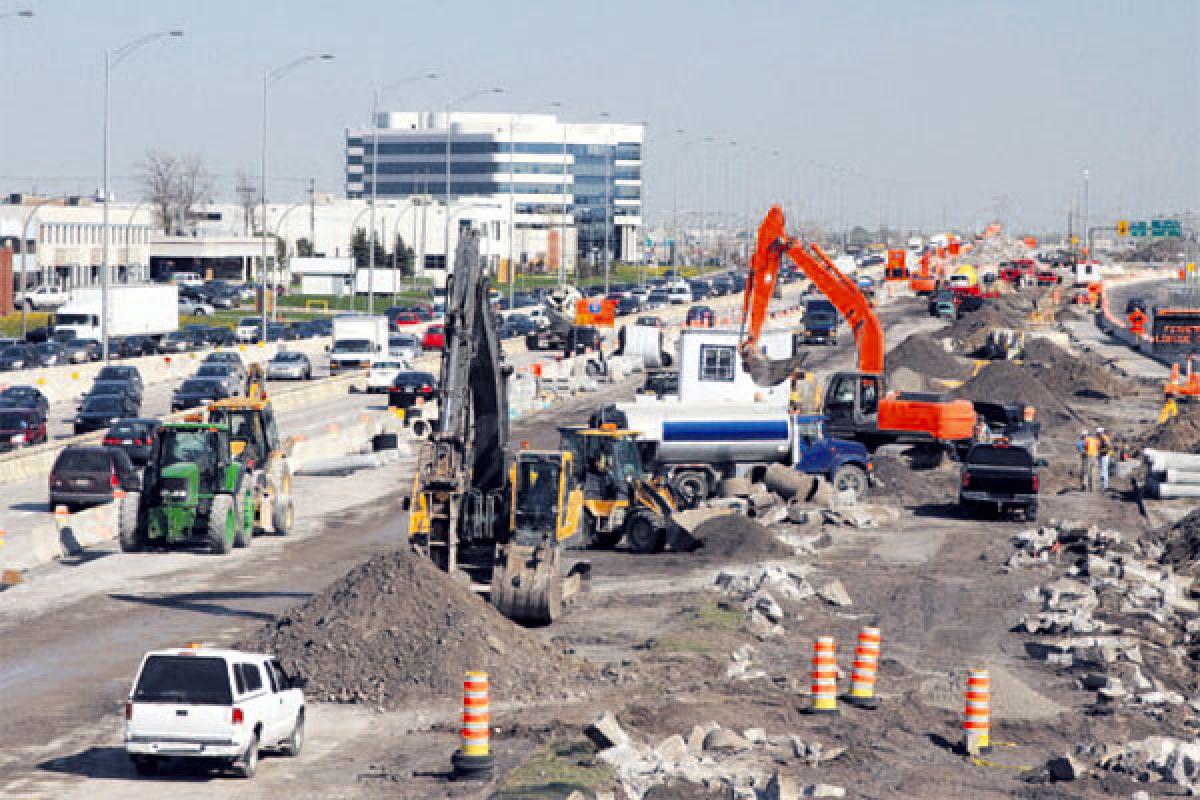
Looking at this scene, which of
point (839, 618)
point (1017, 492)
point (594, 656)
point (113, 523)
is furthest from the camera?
point (1017, 492)

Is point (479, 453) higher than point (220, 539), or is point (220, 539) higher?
point (479, 453)

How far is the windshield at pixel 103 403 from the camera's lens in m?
57.5

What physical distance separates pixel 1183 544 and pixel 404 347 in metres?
52.0

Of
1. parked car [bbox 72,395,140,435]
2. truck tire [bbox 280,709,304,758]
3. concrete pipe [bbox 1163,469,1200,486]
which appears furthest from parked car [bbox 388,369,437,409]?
truck tire [bbox 280,709,304,758]

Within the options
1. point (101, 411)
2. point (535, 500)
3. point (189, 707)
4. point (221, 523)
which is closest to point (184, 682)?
point (189, 707)

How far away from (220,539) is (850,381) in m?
22.1

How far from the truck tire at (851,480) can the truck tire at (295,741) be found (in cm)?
2641

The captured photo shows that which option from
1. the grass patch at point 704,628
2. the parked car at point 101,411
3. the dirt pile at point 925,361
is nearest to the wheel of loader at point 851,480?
the grass patch at point 704,628

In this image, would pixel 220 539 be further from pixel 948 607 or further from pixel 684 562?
pixel 948 607

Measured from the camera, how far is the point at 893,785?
64.5ft

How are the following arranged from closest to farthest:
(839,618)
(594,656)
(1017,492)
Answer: (594,656) → (839,618) → (1017,492)

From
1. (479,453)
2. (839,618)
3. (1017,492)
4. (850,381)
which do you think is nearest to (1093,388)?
(850,381)

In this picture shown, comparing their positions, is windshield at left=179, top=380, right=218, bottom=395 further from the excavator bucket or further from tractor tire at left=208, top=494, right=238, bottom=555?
tractor tire at left=208, top=494, right=238, bottom=555

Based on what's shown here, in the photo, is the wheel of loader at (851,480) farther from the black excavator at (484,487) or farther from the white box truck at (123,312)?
the white box truck at (123,312)
